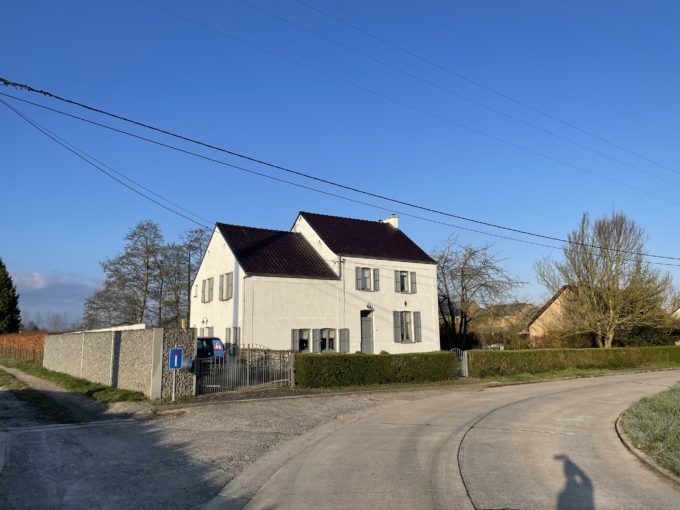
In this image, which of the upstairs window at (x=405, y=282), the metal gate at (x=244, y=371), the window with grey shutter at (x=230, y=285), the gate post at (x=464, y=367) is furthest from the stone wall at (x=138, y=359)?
the upstairs window at (x=405, y=282)

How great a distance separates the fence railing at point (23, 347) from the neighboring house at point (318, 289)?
31.3 feet

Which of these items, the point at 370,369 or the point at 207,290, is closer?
the point at 370,369

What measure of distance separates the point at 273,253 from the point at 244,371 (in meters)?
13.5

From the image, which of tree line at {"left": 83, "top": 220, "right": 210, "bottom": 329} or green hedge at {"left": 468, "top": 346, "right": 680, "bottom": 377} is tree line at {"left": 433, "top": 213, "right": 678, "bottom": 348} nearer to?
green hedge at {"left": 468, "top": 346, "right": 680, "bottom": 377}


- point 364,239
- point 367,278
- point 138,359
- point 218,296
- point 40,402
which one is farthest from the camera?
point 364,239

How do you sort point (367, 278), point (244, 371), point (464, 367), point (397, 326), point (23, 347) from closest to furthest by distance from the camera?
point (244, 371), point (464, 367), point (367, 278), point (397, 326), point (23, 347)

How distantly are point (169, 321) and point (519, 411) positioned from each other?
137ft

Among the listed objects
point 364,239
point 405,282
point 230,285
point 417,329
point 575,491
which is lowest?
point 575,491

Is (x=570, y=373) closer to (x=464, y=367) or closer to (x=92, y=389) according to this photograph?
(x=464, y=367)

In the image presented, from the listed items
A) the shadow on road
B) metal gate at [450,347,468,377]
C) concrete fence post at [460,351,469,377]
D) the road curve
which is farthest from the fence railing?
the shadow on road

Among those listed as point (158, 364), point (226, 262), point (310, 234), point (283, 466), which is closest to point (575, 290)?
point (310, 234)

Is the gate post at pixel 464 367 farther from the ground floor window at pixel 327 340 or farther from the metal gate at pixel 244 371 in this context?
the metal gate at pixel 244 371

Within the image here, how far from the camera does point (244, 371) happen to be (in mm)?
18672

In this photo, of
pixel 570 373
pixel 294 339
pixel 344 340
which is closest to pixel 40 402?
pixel 294 339
